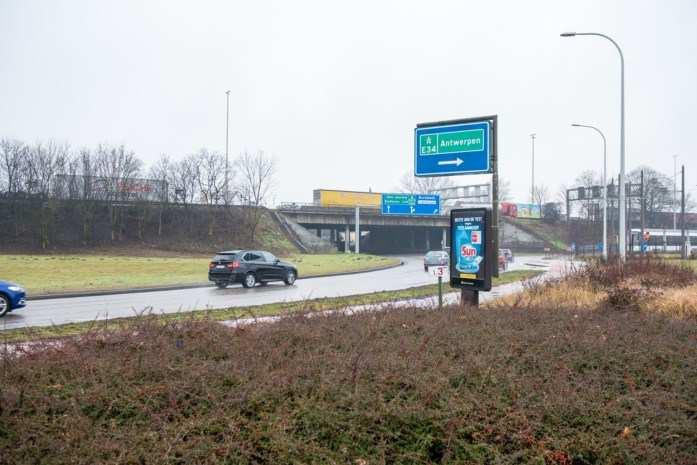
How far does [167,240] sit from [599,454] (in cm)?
6070

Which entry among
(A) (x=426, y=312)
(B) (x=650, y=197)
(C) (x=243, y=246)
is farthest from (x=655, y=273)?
(B) (x=650, y=197)

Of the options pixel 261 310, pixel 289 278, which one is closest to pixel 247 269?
pixel 289 278

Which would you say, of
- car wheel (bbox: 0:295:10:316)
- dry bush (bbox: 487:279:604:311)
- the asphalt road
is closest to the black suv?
the asphalt road

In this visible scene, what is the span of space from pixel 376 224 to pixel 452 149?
59.6 meters

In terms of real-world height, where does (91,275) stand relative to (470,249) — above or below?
below

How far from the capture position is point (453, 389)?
488cm

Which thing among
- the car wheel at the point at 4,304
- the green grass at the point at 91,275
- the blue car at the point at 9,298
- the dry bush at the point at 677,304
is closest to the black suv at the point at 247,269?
the green grass at the point at 91,275

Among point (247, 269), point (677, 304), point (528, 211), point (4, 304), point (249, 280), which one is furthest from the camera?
point (528, 211)

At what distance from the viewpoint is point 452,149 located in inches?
543

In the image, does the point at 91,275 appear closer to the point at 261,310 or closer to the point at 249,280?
the point at 249,280

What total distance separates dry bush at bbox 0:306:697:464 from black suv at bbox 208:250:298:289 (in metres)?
19.0

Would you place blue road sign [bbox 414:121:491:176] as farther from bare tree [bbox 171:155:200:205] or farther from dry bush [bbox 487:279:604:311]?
Result: bare tree [bbox 171:155:200:205]

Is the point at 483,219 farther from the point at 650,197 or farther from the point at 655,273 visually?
the point at 650,197

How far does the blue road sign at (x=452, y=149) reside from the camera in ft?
43.5
